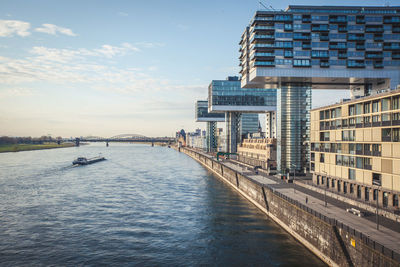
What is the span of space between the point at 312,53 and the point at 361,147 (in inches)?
1687

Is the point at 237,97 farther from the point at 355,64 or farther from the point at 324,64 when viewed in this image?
the point at 355,64

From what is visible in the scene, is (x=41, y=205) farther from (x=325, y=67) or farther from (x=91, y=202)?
(x=325, y=67)

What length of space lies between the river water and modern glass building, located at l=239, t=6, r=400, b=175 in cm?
2964

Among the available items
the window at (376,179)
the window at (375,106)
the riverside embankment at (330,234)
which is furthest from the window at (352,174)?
the window at (375,106)

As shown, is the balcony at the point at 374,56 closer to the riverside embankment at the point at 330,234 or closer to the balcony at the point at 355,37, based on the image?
the balcony at the point at 355,37

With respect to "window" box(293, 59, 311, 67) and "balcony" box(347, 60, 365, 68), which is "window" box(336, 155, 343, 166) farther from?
"balcony" box(347, 60, 365, 68)

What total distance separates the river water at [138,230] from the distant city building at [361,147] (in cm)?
1613

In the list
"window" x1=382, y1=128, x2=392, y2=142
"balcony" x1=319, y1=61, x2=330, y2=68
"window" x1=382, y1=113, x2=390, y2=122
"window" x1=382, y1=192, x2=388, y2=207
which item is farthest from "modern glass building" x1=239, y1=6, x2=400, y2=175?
"window" x1=382, y1=128, x2=392, y2=142

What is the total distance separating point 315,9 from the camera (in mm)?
87625

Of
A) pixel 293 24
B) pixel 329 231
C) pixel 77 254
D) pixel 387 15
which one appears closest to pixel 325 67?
pixel 293 24

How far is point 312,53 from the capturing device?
86.7 meters

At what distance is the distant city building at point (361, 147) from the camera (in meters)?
44.1

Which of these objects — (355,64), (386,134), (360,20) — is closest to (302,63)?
(355,64)

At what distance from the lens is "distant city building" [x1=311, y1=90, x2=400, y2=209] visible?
4409 cm
